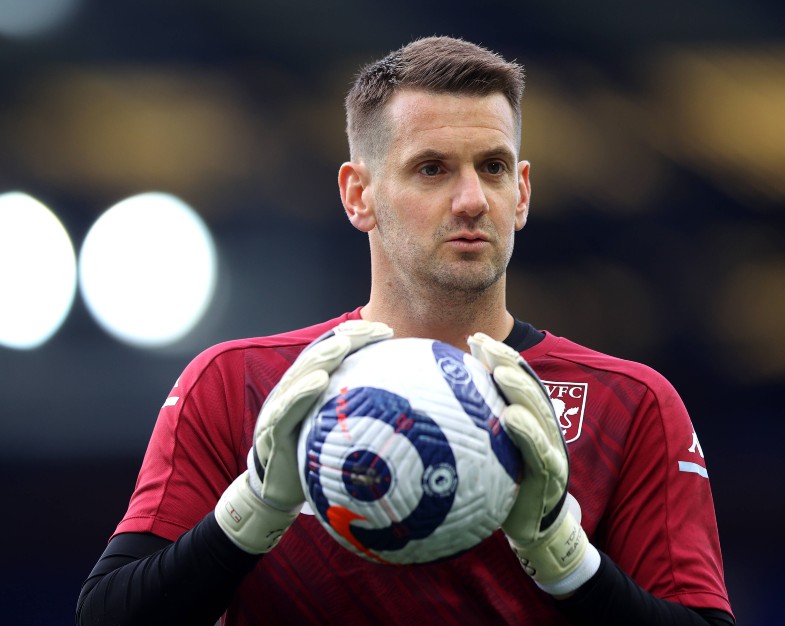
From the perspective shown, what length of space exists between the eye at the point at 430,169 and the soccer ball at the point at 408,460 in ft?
2.57

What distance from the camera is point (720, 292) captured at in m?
4.71

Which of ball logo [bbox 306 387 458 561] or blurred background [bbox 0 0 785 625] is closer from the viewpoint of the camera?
ball logo [bbox 306 387 458 561]

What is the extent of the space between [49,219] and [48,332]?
547 mm

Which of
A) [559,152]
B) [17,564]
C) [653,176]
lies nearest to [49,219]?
[17,564]

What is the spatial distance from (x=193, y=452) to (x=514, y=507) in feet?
2.69

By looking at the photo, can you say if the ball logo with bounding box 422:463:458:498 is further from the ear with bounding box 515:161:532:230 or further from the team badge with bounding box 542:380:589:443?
the ear with bounding box 515:161:532:230

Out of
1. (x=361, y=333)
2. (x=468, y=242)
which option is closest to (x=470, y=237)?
(x=468, y=242)

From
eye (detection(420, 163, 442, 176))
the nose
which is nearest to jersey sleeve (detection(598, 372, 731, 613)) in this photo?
the nose

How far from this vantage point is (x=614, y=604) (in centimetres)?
190

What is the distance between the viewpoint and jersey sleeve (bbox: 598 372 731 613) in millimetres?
2150

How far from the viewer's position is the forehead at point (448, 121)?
2344mm

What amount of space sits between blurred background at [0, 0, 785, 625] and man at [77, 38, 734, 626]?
7.47 ft

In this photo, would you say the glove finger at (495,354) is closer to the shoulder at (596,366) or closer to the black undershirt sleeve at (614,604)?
the black undershirt sleeve at (614,604)

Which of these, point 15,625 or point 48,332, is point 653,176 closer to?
point 48,332
